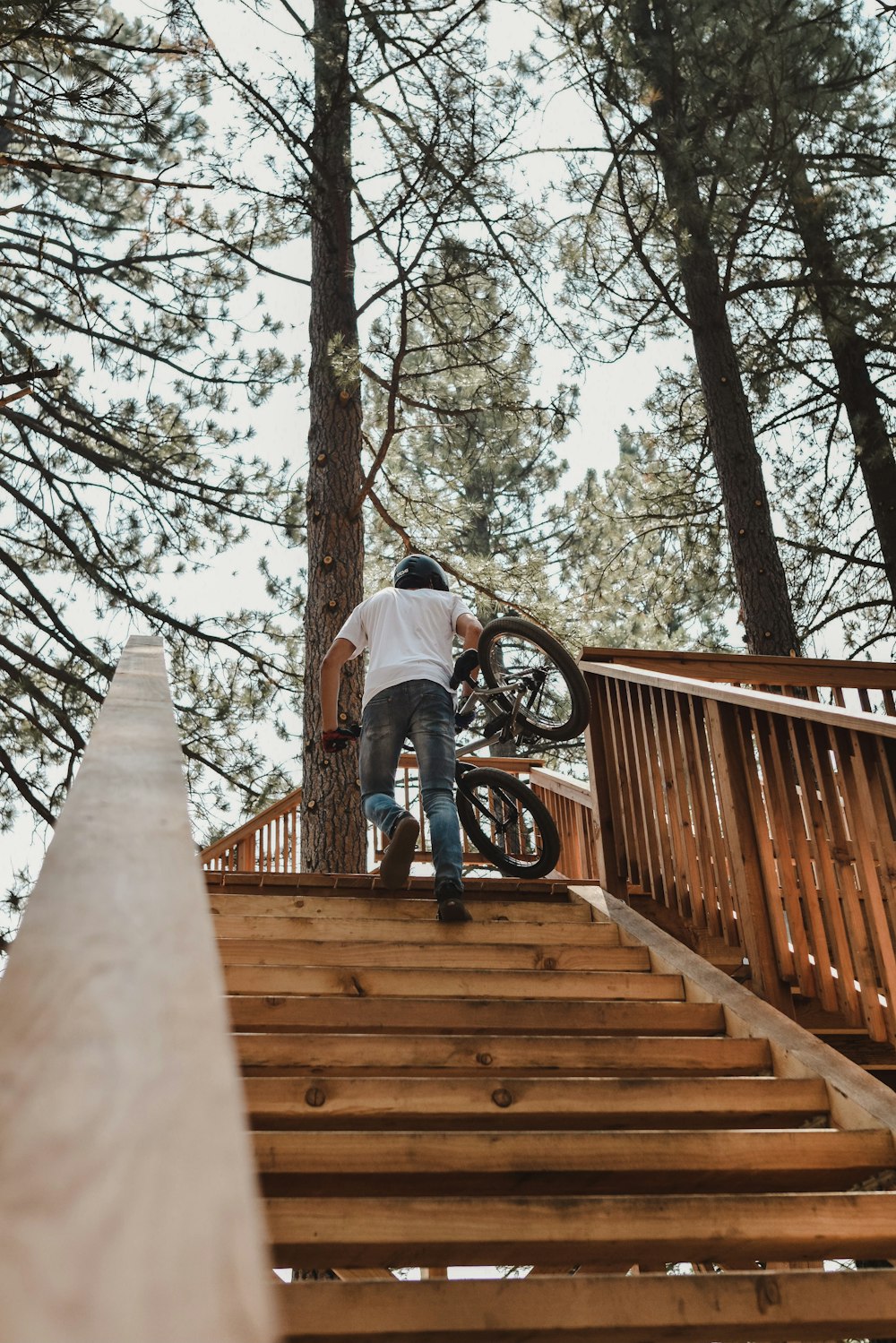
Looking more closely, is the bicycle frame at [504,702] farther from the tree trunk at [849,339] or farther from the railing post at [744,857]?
the tree trunk at [849,339]

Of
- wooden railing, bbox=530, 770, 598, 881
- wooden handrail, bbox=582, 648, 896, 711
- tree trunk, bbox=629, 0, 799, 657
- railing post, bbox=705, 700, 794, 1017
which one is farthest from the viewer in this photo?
tree trunk, bbox=629, 0, 799, 657

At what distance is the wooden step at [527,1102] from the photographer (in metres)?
2.43

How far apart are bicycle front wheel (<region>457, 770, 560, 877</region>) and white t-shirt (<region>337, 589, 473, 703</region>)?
676mm

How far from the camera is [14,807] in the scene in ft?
30.5

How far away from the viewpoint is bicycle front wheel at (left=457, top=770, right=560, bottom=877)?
4965mm

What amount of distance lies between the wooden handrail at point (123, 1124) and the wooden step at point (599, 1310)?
1.07 m

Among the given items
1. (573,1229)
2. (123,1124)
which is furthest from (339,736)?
(123,1124)

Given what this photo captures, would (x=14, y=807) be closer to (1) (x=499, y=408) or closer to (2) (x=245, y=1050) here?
(1) (x=499, y=408)

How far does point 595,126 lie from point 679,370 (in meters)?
3.03

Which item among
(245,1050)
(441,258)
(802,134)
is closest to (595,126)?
(802,134)

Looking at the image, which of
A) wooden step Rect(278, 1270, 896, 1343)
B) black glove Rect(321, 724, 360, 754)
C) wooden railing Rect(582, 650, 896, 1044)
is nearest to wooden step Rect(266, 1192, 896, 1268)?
wooden step Rect(278, 1270, 896, 1343)

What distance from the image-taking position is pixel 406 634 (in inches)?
181

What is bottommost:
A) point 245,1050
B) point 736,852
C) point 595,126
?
point 245,1050

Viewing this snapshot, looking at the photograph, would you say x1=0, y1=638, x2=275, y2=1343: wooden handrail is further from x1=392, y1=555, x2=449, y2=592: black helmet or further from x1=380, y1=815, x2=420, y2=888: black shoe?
x1=392, y1=555, x2=449, y2=592: black helmet
